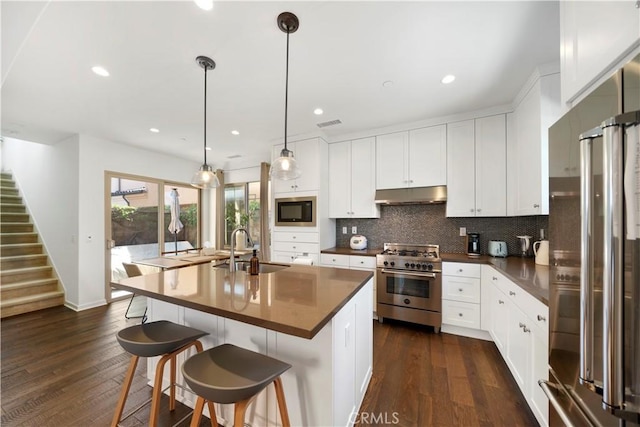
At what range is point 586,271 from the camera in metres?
0.77

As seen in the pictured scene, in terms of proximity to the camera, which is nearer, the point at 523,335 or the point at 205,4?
the point at 205,4

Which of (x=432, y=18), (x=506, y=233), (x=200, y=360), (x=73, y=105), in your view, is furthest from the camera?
(x=506, y=233)

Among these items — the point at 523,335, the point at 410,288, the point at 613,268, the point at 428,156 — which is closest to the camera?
the point at 613,268

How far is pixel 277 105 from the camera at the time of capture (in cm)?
272

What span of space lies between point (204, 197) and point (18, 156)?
3.66m

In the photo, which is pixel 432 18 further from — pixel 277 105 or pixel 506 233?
pixel 506 233

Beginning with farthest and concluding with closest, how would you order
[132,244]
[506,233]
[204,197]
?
[204,197] → [132,244] → [506,233]

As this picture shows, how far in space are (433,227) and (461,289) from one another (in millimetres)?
923

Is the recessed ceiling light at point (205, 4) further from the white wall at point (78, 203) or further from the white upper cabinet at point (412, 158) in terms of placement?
the white wall at point (78, 203)

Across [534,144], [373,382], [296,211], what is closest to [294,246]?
[296,211]

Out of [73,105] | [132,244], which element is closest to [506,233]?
[73,105]

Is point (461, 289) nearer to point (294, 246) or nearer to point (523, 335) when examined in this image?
point (523, 335)

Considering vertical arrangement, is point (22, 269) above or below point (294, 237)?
below

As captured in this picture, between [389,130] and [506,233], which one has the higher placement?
[389,130]
